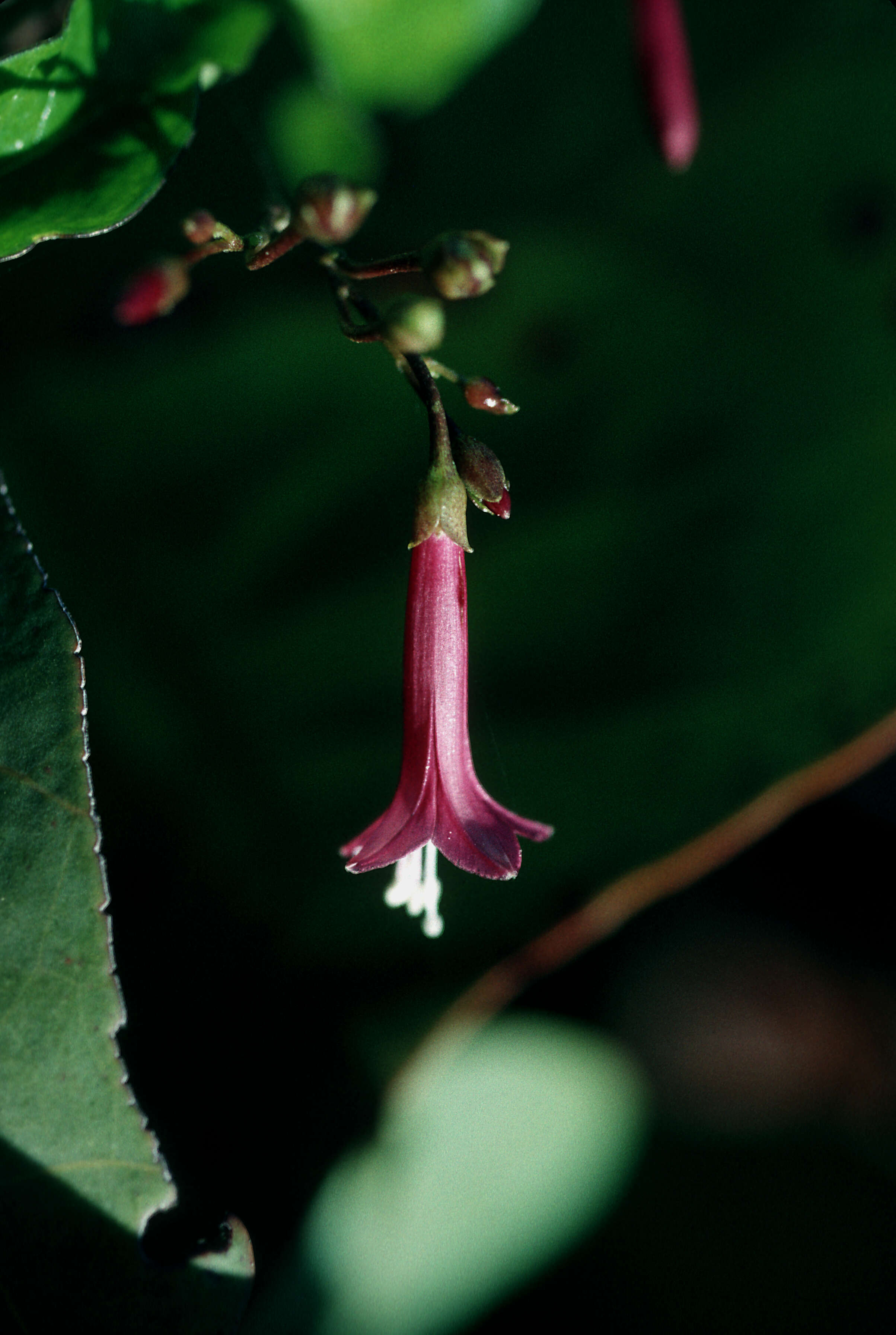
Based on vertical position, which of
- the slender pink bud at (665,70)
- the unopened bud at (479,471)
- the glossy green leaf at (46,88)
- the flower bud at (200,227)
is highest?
the glossy green leaf at (46,88)

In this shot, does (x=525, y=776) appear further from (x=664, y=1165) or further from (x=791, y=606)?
(x=664, y=1165)

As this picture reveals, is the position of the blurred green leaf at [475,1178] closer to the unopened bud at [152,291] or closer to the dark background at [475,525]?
the dark background at [475,525]

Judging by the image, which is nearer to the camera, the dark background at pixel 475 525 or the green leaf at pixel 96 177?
the green leaf at pixel 96 177

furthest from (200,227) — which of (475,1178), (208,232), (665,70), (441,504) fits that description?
(475,1178)

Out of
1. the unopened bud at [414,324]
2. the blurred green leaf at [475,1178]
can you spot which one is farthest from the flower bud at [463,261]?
the blurred green leaf at [475,1178]

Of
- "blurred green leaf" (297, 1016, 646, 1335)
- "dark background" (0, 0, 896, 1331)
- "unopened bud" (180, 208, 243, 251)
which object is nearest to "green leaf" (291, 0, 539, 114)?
"dark background" (0, 0, 896, 1331)

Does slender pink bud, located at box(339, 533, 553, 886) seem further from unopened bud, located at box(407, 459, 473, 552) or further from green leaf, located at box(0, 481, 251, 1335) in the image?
green leaf, located at box(0, 481, 251, 1335)

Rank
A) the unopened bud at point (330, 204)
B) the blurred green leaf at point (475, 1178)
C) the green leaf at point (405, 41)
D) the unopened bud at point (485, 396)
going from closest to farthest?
the unopened bud at point (330, 204), the unopened bud at point (485, 396), the green leaf at point (405, 41), the blurred green leaf at point (475, 1178)
